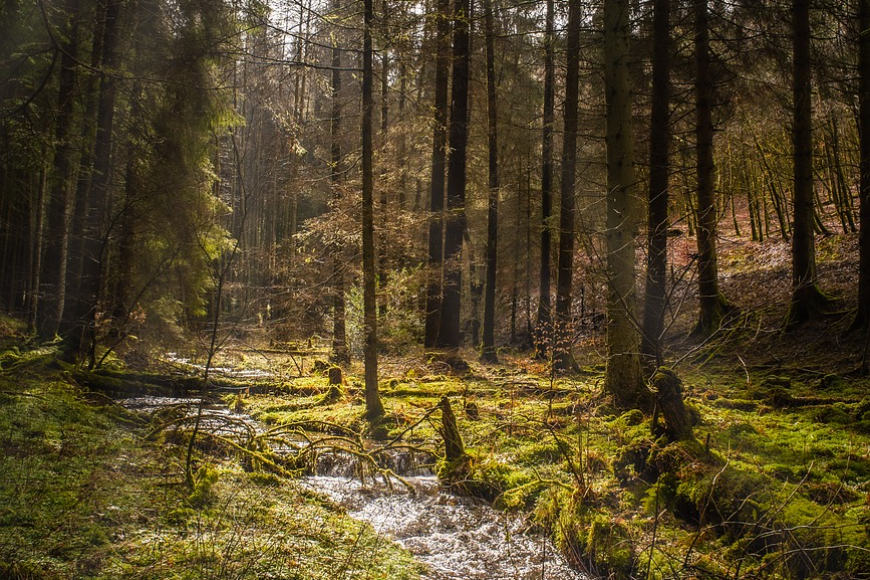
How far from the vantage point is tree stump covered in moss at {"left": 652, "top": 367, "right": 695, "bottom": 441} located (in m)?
5.12

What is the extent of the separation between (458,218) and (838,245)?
9.76 meters

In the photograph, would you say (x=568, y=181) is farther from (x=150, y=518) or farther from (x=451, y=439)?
(x=150, y=518)

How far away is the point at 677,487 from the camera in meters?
4.83

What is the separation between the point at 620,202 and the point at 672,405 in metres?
2.79

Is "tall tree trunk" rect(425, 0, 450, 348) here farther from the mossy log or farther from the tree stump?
the tree stump

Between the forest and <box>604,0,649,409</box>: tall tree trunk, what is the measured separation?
37mm

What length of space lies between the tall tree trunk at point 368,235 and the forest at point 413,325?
0.18ft

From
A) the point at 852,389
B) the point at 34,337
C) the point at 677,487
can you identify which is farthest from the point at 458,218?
the point at 34,337

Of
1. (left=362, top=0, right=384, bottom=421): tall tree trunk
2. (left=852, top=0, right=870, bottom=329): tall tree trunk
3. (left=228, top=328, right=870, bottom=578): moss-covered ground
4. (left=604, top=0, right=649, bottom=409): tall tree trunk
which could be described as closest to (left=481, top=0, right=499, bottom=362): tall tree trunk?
(left=228, top=328, right=870, bottom=578): moss-covered ground

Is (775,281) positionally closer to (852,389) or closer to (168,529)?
(852,389)

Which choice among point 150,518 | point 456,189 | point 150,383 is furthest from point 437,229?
point 150,518

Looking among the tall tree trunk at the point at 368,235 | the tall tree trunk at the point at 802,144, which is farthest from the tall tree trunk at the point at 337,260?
the tall tree trunk at the point at 802,144

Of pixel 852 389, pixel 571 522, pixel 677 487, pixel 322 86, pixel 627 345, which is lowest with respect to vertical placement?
pixel 571 522

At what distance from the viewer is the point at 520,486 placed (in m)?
5.74
